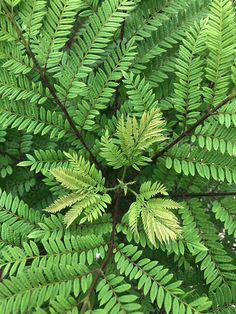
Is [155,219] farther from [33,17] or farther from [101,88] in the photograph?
[33,17]

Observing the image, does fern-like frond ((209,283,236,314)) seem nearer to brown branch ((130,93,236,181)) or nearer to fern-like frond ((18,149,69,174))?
brown branch ((130,93,236,181))

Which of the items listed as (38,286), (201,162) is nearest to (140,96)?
(201,162)

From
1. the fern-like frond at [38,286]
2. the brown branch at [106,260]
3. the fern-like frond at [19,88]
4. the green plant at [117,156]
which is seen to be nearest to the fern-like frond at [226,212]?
the green plant at [117,156]

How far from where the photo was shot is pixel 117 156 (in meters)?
0.91

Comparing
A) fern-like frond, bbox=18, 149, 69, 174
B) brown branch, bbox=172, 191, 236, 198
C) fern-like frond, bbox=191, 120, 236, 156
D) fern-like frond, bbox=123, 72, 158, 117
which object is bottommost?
brown branch, bbox=172, 191, 236, 198

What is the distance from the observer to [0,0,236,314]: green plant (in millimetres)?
846

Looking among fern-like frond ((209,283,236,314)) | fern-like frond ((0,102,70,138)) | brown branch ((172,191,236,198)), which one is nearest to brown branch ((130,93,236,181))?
brown branch ((172,191,236,198))

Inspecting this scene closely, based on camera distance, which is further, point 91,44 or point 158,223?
point 91,44

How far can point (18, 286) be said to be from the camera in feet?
2.68

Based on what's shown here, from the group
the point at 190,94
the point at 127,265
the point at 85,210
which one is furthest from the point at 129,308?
the point at 190,94

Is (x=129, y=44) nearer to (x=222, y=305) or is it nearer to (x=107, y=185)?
(x=107, y=185)

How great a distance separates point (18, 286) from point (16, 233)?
0.58 feet

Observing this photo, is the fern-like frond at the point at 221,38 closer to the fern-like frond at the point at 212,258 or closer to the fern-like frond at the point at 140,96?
the fern-like frond at the point at 140,96

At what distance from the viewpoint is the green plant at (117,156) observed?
0.85 m
